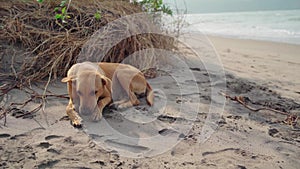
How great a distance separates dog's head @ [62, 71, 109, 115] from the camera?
269 centimetres

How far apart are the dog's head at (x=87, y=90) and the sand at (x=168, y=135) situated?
189 millimetres

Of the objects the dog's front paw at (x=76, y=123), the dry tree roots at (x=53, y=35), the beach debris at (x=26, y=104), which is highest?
the dry tree roots at (x=53, y=35)

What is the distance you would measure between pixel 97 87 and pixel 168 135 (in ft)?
2.99

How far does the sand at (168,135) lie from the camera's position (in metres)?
2.05

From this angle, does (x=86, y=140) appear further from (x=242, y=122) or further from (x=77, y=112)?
(x=242, y=122)

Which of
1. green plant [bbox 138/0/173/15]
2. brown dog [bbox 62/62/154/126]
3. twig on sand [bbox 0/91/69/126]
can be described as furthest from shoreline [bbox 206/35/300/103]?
twig on sand [bbox 0/91/69/126]

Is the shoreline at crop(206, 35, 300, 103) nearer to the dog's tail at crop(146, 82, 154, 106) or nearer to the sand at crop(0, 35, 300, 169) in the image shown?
the sand at crop(0, 35, 300, 169)

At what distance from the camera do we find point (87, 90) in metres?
2.72

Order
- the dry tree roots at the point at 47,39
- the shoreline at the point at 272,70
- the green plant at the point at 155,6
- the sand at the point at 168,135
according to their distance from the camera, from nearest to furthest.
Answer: the sand at the point at 168,135 < the dry tree roots at the point at 47,39 < the shoreline at the point at 272,70 < the green plant at the point at 155,6

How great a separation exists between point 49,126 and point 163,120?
1135 mm

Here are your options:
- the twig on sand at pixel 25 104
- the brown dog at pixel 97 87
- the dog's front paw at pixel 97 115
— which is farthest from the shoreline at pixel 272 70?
the twig on sand at pixel 25 104

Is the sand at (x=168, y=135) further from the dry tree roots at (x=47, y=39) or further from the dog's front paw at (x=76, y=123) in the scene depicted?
the dry tree roots at (x=47, y=39)

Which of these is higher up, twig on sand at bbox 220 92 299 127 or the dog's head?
the dog's head

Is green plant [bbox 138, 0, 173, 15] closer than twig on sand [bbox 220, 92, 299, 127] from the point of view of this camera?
No
